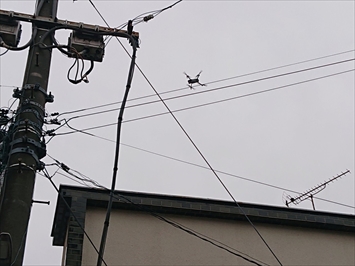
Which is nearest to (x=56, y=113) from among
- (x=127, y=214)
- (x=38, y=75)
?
(x=38, y=75)

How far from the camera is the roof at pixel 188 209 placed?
38.4 feet

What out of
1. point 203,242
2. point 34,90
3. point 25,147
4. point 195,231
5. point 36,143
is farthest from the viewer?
point 195,231

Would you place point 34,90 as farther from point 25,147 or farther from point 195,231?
point 195,231

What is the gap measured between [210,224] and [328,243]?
2.57 metres

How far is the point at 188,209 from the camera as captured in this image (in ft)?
39.7

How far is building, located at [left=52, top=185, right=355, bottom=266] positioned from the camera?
1130 centimetres

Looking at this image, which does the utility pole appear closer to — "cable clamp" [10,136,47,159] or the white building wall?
"cable clamp" [10,136,47,159]

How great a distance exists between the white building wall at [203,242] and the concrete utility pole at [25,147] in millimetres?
4326

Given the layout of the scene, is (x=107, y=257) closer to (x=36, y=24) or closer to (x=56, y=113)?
(x=56, y=113)

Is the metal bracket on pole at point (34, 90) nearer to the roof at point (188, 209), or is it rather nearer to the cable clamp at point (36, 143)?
the cable clamp at point (36, 143)

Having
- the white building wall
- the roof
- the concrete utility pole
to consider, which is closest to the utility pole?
the concrete utility pole

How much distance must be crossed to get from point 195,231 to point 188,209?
0.48 m

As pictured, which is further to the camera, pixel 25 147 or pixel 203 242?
pixel 203 242

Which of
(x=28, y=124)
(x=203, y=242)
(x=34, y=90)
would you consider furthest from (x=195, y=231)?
(x=28, y=124)
